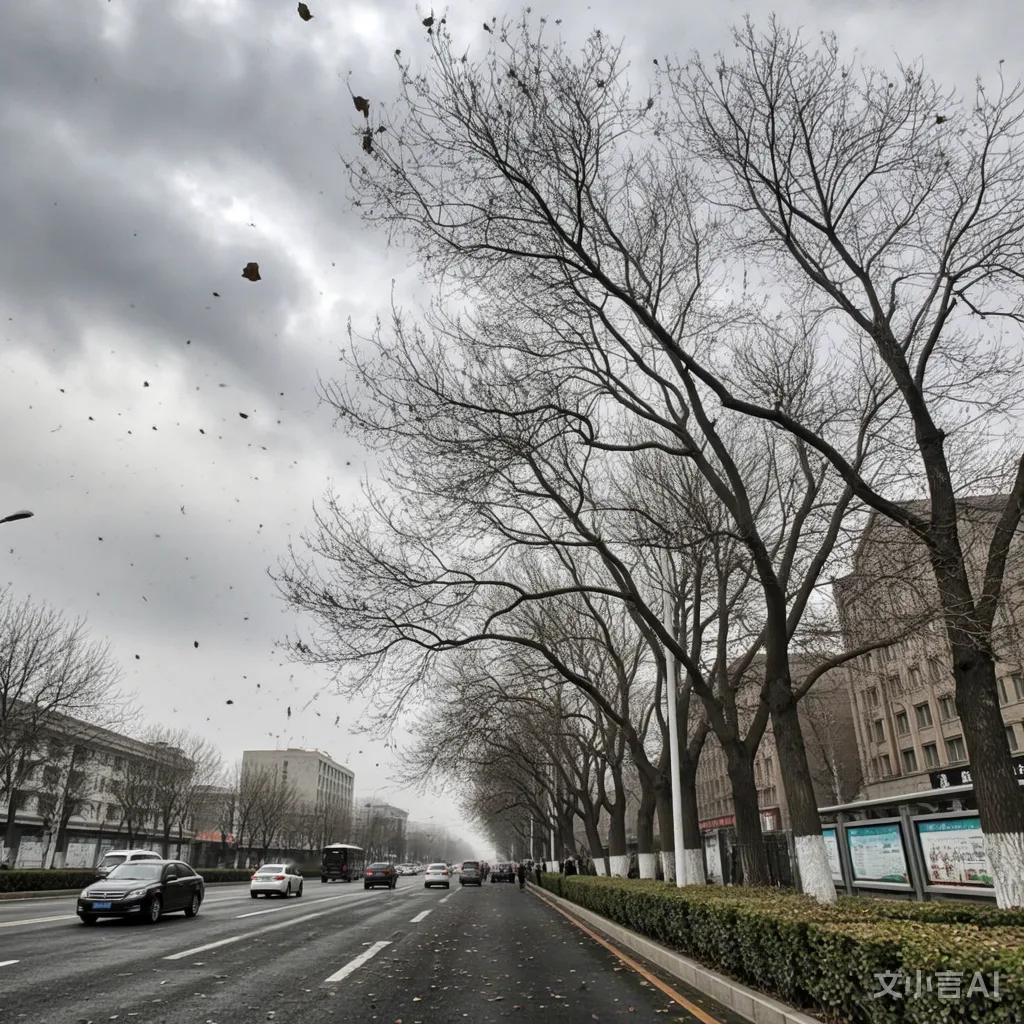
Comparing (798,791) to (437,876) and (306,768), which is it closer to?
(437,876)

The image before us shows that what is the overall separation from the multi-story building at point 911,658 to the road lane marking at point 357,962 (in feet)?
28.4

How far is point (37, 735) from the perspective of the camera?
3058cm

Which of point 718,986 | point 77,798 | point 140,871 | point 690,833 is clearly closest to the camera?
point 718,986

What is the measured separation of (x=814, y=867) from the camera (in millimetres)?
10992

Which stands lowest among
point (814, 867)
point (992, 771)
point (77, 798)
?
point (814, 867)

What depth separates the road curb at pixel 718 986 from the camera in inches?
243

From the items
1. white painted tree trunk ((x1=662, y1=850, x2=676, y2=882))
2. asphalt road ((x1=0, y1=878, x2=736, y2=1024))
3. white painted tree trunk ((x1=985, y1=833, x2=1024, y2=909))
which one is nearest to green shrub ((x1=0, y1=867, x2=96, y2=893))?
asphalt road ((x1=0, y1=878, x2=736, y2=1024))

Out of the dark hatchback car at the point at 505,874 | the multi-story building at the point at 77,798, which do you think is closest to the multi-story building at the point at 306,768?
the dark hatchback car at the point at 505,874

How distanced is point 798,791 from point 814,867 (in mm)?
1080

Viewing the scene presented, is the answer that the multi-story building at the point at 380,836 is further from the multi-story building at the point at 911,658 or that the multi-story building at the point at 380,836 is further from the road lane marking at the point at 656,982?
the road lane marking at the point at 656,982

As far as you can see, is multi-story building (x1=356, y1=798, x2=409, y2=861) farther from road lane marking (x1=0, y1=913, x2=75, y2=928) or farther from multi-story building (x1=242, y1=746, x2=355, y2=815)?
road lane marking (x1=0, y1=913, x2=75, y2=928)

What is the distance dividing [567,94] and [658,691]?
57.7ft

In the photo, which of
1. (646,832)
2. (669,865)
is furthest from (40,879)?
(669,865)

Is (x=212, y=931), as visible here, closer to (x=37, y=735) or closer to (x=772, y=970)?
(x=772, y=970)
